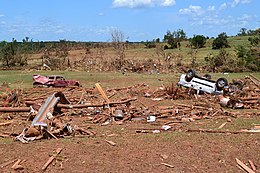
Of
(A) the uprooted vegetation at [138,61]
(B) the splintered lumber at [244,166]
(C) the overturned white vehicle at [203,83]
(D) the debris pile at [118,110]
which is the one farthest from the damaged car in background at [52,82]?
(B) the splintered lumber at [244,166]

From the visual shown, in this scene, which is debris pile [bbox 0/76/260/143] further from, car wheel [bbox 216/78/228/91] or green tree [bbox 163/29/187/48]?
green tree [bbox 163/29/187/48]

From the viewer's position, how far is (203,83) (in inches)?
497

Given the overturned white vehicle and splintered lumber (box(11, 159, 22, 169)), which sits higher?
the overturned white vehicle

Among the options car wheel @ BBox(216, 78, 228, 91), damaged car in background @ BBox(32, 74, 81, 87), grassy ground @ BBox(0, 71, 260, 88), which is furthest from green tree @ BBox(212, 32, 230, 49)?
car wheel @ BBox(216, 78, 228, 91)

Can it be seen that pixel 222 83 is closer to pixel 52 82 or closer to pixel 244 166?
pixel 244 166

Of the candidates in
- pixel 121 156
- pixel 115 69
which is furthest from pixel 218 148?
pixel 115 69

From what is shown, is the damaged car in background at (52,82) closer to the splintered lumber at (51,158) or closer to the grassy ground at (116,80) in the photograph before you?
the grassy ground at (116,80)

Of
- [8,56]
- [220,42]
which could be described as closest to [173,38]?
[220,42]

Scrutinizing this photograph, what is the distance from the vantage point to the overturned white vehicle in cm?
1211

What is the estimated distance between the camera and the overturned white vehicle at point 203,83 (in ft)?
39.7

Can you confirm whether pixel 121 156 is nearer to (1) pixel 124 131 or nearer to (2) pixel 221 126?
(1) pixel 124 131

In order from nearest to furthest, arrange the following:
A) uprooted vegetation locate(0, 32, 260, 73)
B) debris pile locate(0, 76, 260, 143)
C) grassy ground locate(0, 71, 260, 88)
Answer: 1. debris pile locate(0, 76, 260, 143)
2. grassy ground locate(0, 71, 260, 88)
3. uprooted vegetation locate(0, 32, 260, 73)

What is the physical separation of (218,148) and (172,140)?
92cm

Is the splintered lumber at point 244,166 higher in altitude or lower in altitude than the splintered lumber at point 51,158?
lower
